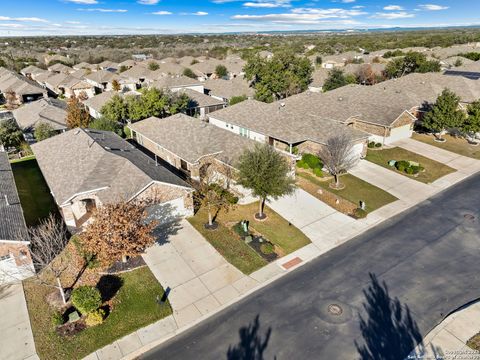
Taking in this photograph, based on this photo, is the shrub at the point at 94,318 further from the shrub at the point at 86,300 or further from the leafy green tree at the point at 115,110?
the leafy green tree at the point at 115,110

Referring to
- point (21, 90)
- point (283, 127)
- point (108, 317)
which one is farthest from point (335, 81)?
point (21, 90)

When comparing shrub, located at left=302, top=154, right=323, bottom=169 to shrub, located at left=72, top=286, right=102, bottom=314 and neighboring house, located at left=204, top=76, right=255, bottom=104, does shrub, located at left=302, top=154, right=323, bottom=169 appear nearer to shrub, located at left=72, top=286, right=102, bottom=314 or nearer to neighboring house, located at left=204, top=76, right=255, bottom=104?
shrub, located at left=72, top=286, right=102, bottom=314

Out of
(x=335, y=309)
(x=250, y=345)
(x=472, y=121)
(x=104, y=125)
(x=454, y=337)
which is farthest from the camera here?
(x=104, y=125)

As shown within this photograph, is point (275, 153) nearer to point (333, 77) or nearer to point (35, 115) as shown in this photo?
point (35, 115)

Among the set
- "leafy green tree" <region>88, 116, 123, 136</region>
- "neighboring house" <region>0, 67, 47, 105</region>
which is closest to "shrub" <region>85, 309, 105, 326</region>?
"leafy green tree" <region>88, 116, 123, 136</region>

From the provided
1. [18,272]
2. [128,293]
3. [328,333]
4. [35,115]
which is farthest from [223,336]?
[35,115]

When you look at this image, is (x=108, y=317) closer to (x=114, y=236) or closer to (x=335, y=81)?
(x=114, y=236)
